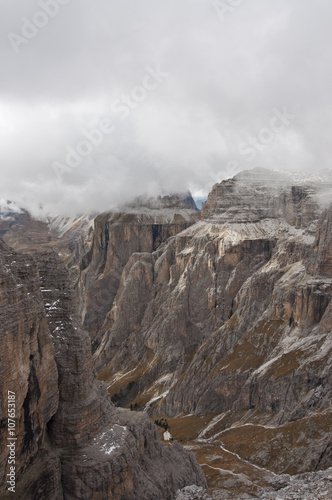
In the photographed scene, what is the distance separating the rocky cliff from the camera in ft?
127

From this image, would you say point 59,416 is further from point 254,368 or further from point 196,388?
point 196,388

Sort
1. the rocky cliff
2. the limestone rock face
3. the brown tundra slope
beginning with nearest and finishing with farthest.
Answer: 1. the limestone rock face
2. the rocky cliff
3. the brown tundra slope

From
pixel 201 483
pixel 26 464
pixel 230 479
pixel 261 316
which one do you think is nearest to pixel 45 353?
pixel 26 464

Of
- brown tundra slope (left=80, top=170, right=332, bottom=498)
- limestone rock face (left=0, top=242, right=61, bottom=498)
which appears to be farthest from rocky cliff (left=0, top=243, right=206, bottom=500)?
brown tundra slope (left=80, top=170, right=332, bottom=498)

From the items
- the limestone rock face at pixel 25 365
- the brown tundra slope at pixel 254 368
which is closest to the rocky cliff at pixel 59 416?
the limestone rock face at pixel 25 365

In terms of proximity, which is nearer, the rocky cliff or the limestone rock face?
the limestone rock face

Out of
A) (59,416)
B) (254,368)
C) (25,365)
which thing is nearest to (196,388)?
(254,368)

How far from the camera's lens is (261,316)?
155m

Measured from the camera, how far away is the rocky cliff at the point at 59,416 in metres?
38.7

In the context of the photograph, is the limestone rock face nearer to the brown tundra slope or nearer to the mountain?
Result: the mountain

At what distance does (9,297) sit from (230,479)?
67.7 metres

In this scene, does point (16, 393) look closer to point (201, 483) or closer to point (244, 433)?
point (201, 483)

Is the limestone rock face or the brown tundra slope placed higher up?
the limestone rock face

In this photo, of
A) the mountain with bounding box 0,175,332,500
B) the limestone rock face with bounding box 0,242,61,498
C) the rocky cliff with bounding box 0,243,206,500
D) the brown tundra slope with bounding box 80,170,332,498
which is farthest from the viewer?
the brown tundra slope with bounding box 80,170,332,498
